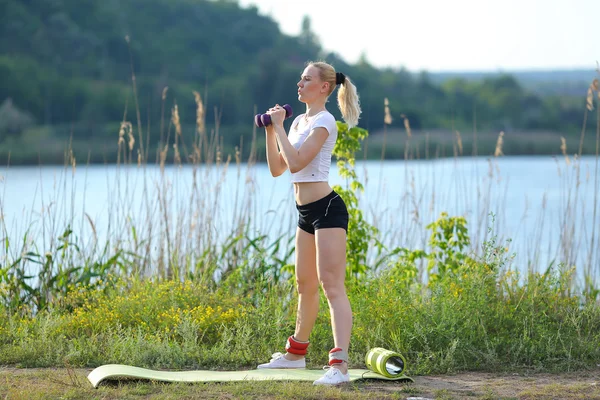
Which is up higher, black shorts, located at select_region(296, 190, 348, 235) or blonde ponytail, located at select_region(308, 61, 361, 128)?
blonde ponytail, located at select_region(308, 61, 361, 128)

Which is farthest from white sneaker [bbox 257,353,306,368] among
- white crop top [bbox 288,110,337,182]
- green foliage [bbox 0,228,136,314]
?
green foliage [bbox 0,228,136,314]

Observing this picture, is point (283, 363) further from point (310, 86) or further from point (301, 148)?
point (310, 86)

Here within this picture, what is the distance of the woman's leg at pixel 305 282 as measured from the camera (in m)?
4.48

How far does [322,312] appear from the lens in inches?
221

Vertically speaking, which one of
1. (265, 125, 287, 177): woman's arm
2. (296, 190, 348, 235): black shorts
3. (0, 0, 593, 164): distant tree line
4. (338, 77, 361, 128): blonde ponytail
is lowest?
(296, 190, 348, 235): black shorts

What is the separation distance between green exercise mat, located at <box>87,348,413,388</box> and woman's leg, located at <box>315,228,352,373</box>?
22cm

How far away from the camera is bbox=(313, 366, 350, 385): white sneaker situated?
4.25 m

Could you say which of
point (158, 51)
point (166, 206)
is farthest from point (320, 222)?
point (158, 51)

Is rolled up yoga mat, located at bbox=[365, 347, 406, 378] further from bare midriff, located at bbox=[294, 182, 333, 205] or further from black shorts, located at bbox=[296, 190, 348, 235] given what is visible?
bare midriff, located at bbox=[294, 182, 333, 205]

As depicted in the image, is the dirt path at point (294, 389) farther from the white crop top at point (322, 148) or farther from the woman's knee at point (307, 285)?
the white crop top at point (322, 148)

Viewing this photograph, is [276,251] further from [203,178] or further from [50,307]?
[50,307]

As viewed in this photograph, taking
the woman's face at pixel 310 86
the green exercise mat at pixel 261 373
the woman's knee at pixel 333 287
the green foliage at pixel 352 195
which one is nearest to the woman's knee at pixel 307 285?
the woman's knee at pixel 333 287

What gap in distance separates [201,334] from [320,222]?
1.52 meters

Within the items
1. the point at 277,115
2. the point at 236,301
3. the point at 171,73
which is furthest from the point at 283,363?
the point at 171,73
